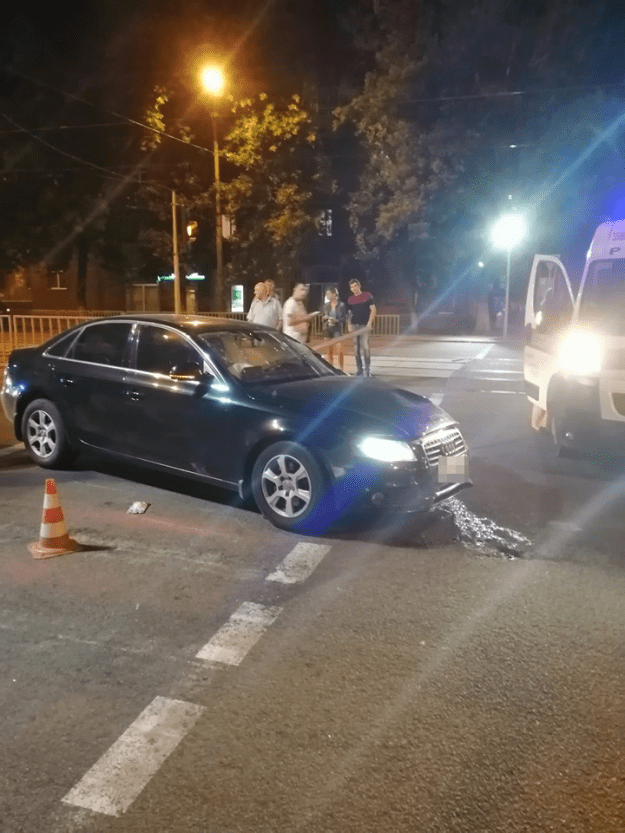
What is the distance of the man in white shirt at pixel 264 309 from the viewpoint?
11727 mm

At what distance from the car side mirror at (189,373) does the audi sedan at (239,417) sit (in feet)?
0.04

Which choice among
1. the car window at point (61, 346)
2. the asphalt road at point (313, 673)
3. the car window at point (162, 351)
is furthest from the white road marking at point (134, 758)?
the car window at point (61, 346)

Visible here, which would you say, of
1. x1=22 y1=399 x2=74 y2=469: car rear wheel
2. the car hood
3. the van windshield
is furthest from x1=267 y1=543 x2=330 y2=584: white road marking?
the van windshield

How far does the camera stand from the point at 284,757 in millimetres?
3168

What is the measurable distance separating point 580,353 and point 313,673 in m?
5.08

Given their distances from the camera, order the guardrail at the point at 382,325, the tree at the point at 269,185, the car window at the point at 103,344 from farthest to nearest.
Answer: the guardrail at the point at 382,325
the tree at the point at 269,185
the car window at the point at 103,344

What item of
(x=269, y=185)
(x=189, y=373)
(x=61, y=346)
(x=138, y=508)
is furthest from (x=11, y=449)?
(x=269, y=185)

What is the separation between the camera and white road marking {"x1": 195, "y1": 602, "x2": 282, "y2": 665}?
158 inches

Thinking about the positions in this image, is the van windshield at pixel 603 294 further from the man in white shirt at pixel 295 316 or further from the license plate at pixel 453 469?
the man in white shirt at pixel 295 316

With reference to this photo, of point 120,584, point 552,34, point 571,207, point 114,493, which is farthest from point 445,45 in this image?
point 120,584

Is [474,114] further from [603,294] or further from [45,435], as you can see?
[45,435]

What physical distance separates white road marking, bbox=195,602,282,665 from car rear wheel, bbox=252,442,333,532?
1.27 meters

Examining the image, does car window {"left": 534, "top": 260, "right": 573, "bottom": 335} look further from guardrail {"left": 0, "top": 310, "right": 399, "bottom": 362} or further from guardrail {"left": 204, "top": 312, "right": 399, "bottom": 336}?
guardrail {"left": 204, "top": 312, "right": 399, "bottom": 336}

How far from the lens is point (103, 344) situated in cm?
727
